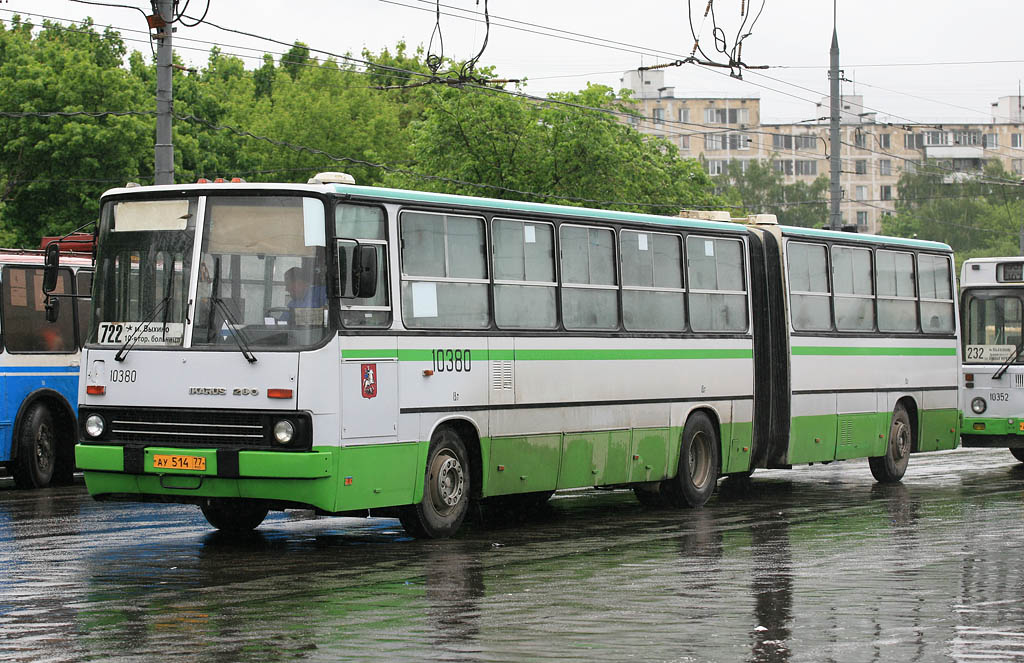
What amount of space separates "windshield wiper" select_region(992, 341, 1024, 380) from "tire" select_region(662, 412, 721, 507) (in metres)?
8.41

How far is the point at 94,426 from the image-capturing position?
14.2 meters

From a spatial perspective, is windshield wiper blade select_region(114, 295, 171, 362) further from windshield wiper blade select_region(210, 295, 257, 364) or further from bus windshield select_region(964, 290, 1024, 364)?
bus windshield select_region(964, 290, 1024, 364)

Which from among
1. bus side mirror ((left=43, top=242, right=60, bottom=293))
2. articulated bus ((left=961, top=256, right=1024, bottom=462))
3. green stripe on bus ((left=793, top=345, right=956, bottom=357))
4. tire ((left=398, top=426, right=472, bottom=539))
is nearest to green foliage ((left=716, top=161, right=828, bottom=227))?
articulated bus ((left=961, top=256, right=1024, bottom=462))

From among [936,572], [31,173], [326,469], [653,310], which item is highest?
[31,173]

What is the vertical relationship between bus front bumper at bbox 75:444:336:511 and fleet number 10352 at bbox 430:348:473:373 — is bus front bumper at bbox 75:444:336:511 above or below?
below

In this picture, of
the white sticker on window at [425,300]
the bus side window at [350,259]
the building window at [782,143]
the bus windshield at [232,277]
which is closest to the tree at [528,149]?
the white sticker on window at [425,300]

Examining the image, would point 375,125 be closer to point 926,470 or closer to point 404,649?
point 926,470

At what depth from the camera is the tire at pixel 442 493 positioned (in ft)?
48.2

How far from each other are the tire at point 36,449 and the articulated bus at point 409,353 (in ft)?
20.3

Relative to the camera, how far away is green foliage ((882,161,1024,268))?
122 metres

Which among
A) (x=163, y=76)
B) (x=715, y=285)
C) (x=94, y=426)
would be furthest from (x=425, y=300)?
(x=163, y=76)

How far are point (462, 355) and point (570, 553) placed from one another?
6.73 ft

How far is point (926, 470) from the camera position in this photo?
83.7 ft

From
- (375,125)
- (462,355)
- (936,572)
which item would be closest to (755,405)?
(462,355)
